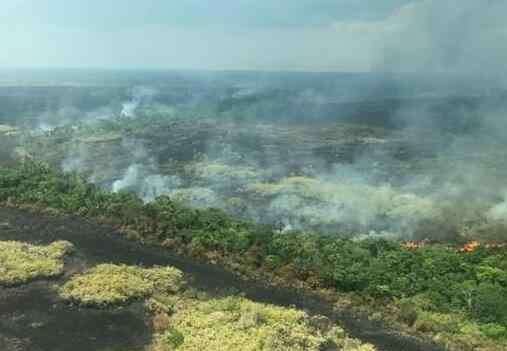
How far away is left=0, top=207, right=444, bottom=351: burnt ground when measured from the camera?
34031 millimetres

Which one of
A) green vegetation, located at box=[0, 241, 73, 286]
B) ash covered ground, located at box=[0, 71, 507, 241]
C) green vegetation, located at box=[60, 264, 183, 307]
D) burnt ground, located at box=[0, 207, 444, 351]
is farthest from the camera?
ash covered ground, located at box=[0, 71, 507, 241]

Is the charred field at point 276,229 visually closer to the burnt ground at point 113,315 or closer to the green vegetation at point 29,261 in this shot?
the burnt ground at point 113,315

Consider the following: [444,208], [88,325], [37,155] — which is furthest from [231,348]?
[37,155]

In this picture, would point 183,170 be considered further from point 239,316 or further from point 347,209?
point 239,316

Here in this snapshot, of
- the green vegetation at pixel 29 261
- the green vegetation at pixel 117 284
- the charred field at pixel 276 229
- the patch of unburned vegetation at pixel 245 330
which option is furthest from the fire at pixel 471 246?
the green vegetation at pixel 29 261

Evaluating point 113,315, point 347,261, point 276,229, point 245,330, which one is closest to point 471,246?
point 347,261

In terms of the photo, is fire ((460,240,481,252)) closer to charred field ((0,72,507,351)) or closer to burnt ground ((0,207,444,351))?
charred field ((0,72,507,351))

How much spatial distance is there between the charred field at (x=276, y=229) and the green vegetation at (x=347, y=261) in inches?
4.6

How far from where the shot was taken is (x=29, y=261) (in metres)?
44.2

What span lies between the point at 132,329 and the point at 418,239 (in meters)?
29.6

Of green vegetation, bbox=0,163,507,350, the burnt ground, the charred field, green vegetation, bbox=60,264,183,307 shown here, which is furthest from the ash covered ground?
green vegetation, bbox=60,264,183,307

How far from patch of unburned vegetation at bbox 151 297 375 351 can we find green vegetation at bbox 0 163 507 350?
16.5 ft

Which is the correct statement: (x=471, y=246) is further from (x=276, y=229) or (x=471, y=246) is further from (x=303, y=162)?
(x=303, y=162)

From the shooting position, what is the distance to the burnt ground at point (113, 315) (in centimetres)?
3403
